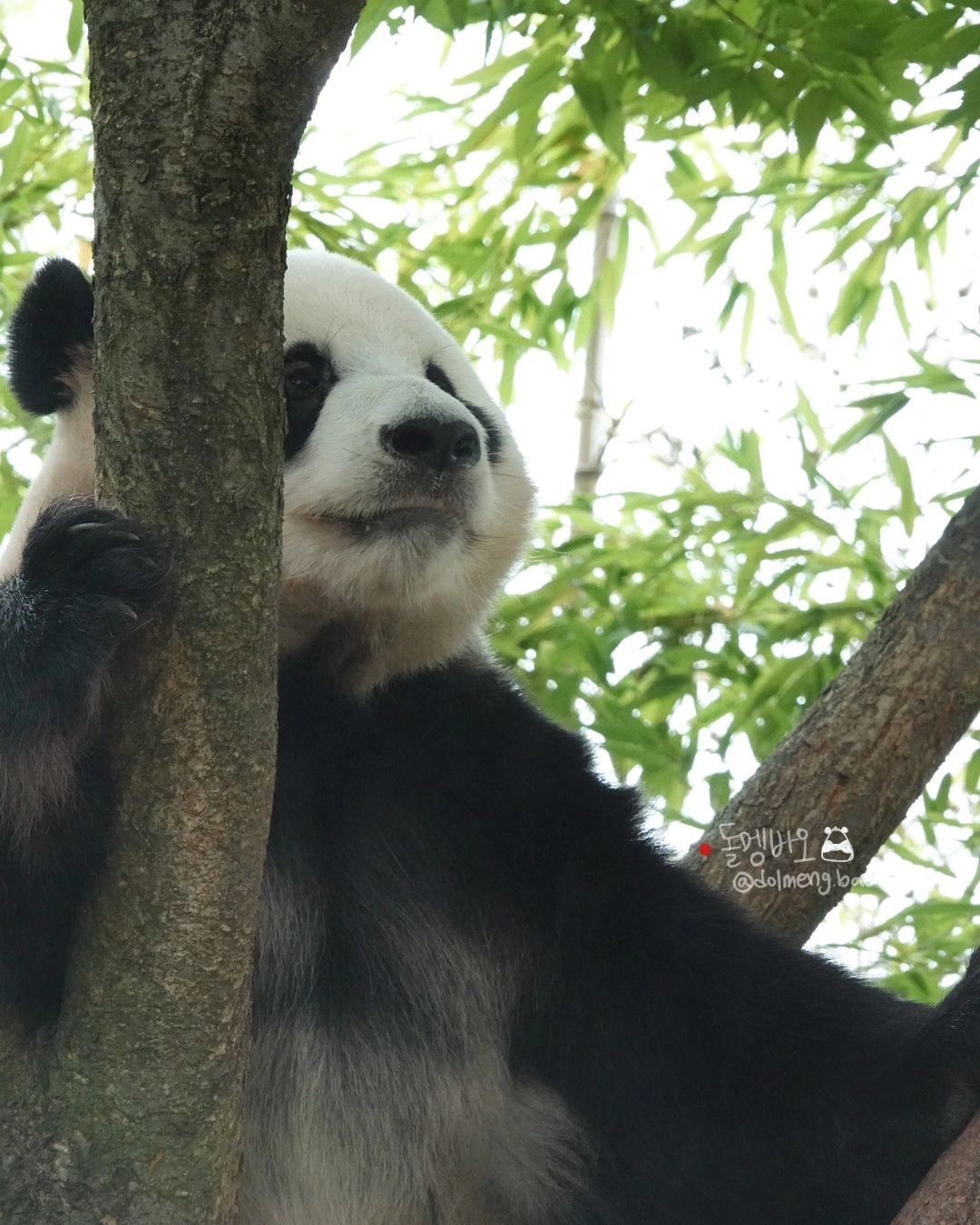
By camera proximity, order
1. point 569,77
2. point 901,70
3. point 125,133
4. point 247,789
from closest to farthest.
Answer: point 125,133 < point 247,789 < point 901,70 < point 569,77

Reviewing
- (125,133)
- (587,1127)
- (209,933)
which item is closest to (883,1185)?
(587,1127)

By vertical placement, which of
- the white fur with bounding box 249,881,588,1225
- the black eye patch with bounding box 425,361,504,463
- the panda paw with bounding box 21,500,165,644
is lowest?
the white fur with bounding box 249,881,588,1225

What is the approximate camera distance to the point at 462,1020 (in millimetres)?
2926

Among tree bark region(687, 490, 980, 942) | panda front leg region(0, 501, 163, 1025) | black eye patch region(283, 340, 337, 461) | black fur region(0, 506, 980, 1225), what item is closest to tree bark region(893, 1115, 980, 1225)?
black fur region(0, 506, 980, 1225)

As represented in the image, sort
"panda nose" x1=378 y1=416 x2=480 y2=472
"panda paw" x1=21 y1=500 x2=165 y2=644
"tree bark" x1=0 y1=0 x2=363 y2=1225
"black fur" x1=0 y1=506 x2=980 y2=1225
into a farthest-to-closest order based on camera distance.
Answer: "black fur" x1=0 y1=506 x2=980 y2=1225
"panda nose" x1=378 y1=416 x2=480 y2=472
"panda paw" x1=21 y1=500 x2=165 y2=644
"tree bark" x1=0 y1=0 x2=363 y2=1225

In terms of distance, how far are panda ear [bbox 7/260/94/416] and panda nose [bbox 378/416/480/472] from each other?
630 millimetres

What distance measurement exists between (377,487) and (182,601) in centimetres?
80

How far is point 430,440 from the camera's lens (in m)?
2.63

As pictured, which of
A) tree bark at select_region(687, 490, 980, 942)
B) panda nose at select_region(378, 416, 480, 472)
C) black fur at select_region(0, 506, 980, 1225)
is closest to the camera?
panda nose at select_region(378, 416, 480, 472)

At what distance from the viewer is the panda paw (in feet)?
6.20

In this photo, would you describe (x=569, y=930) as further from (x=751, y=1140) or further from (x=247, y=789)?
(x=247, y=789)

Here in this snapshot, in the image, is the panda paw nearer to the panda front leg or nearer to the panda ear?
the panda front leg

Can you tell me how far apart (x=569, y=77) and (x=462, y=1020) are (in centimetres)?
214

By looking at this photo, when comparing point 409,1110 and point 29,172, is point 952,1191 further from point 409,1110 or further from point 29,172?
point 29,172
